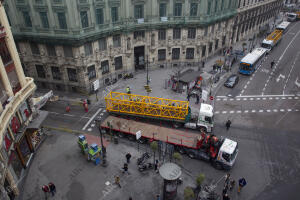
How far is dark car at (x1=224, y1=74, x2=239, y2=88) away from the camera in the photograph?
4728cm

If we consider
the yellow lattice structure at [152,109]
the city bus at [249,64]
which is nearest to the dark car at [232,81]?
the city bus at [249,64]

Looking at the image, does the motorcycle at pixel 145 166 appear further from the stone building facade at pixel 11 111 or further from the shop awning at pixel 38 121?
the stone building facade at pixel 11 111

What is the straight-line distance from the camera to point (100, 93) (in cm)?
4581

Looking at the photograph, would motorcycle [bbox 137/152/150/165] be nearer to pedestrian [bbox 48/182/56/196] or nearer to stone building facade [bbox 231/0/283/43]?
pedestrian [bbox 48/182/56/196]

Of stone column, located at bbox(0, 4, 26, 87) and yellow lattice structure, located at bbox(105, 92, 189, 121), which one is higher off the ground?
stone column, located at bbox(0, 4, 26, 87)

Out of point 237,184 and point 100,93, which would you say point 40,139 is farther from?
point 237,184

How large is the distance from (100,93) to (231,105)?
2336cm

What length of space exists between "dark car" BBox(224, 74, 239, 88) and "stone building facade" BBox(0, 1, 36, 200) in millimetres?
34139

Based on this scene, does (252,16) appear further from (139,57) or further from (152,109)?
(152,109)

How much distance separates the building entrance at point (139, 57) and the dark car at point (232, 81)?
1788 cm

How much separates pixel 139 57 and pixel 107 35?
1048 cm

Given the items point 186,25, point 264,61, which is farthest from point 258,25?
point 186,25

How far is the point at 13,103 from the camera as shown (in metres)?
25.6

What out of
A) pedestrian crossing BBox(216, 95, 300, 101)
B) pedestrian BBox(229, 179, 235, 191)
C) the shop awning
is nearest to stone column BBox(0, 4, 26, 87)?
the shop awning
